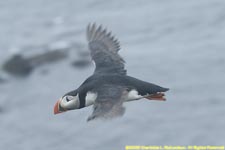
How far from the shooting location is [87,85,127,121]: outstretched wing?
38.8 ft

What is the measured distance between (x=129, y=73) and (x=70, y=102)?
17.2 metres

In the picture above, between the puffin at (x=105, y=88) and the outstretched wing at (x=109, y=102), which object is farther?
the puffin at (x=105, y=88)

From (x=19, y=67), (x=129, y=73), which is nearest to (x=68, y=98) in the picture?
(x=129, y=73)

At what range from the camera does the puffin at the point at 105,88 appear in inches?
479

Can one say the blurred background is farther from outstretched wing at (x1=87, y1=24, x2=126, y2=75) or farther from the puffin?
the puffin

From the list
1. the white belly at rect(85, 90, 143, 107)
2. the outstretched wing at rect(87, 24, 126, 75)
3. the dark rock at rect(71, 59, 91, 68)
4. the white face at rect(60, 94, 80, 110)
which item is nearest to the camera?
the white belly at rect(85, 90, 143, 107)

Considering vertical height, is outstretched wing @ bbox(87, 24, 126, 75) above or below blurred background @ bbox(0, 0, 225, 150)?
below

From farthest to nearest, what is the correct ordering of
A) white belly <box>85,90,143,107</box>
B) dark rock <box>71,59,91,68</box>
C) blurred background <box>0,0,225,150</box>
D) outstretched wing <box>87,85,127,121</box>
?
dark rock <box>71,59,91,68</box>
blurred background <box>0,0,225,150</box>
white belly <box>85,90,143,107</box>
outstretched wing <box>87,85,127,121</box>

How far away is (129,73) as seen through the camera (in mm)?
30422

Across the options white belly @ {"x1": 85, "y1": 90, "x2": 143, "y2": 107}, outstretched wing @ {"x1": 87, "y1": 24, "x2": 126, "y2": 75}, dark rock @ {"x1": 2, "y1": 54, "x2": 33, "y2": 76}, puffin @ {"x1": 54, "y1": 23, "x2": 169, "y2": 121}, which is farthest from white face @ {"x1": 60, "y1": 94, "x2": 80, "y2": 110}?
dark rock @ {"x1": 2, "y1": 54, "x2": 33, "y2": 76}

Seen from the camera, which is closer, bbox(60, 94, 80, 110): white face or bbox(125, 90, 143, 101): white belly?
bbox(125, 90, 143, 101): white belly

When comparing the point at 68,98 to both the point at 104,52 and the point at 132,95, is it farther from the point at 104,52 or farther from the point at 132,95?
the point at 104,52

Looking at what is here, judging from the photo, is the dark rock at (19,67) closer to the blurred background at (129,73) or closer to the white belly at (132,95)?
the blurred background at (129,73)

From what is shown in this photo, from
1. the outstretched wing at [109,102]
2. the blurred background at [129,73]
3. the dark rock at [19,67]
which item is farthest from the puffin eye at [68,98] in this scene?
the dark rock at [19,67]
